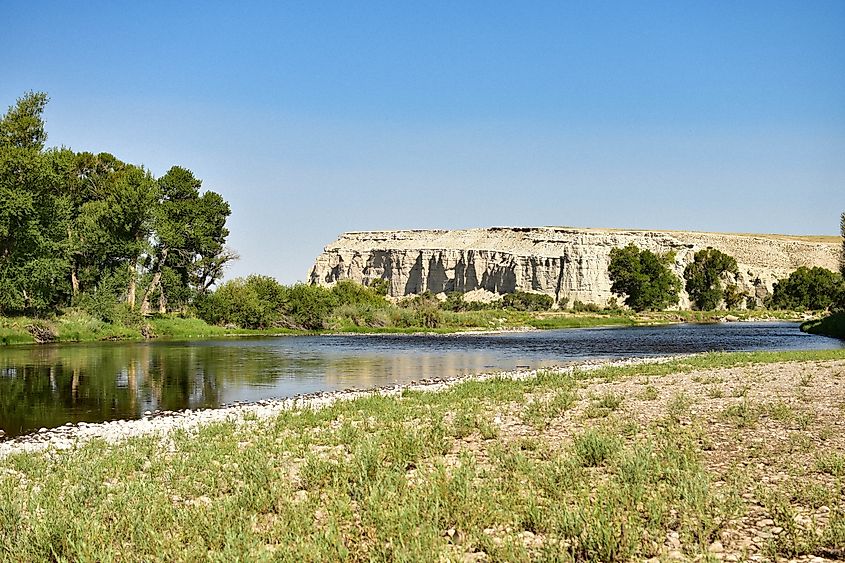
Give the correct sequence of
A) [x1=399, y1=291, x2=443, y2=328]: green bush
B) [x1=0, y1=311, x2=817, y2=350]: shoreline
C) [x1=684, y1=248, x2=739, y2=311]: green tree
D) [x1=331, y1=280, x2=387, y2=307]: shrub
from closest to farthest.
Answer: [x1=0, y1=311, x2=817, y2=350]: shoreline, [x1=399, y1=291, x2=443, y2=328]: green bush, [x1=331, y1=280, x2=387, y2=307]: shrub, [x1=684, y1=248, x2=739, y2=311]: green tree

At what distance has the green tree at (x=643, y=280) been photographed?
368ft

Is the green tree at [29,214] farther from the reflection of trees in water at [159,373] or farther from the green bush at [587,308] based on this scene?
the green bush at [587,308]

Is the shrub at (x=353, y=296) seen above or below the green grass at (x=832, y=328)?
above

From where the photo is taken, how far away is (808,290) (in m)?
121

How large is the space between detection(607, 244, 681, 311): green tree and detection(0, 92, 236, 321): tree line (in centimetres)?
6603

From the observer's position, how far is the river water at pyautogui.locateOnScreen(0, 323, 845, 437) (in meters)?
20.6

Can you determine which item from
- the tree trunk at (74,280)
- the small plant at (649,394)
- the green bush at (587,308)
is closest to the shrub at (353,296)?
the tree trunk at (74,280)

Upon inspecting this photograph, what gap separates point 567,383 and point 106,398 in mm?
12919

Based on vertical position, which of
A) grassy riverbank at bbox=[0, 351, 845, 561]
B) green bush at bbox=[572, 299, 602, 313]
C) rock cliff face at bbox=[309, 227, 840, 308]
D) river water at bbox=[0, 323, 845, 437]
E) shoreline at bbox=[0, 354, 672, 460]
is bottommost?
river water at bbox=[0, 323, 845, 437]

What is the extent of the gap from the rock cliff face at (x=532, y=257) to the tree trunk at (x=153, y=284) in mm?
81797

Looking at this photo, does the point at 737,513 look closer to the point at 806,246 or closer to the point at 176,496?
the point at 176,496

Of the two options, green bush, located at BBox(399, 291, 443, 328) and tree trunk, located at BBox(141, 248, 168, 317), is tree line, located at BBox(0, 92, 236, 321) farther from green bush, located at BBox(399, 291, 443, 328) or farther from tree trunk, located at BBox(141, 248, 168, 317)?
green bush, located at BBox(399, 291, 443, 328)

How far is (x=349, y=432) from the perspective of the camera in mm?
11984

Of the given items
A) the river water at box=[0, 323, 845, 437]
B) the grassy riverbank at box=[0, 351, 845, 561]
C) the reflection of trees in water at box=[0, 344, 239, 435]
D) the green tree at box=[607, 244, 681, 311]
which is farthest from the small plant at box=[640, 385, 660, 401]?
the green tree at box=[607, 244, 681, 311]
